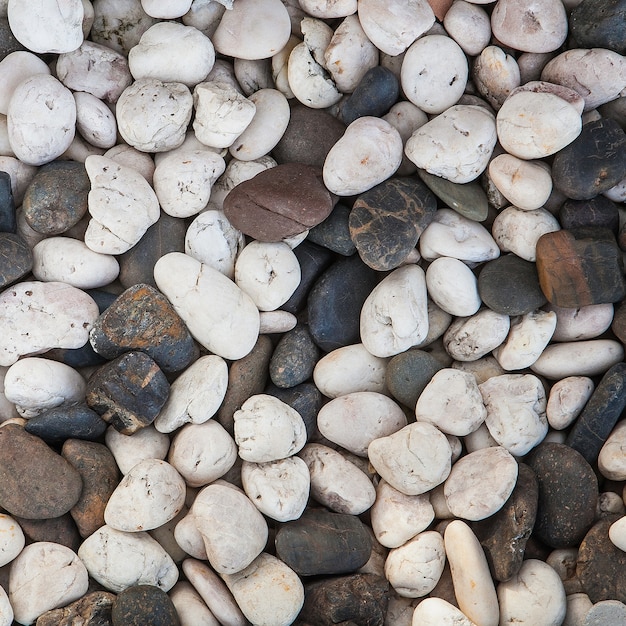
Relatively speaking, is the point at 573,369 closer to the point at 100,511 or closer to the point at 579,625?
the point at 579,625

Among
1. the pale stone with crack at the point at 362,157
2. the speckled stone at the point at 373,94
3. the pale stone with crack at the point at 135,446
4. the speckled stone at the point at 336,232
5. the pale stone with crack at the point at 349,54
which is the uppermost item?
the pale stone with crack at the point at 349,54

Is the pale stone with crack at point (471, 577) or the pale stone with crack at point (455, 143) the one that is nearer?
the pale stone with crack at point (471, 577)

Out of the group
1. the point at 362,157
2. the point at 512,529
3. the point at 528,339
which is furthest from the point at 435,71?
the point at 512,529

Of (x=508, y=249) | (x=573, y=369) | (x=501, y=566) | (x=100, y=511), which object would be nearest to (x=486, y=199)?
(x=508, y=249)

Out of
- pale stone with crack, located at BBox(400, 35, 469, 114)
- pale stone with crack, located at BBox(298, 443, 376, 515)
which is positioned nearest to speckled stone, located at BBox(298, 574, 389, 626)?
pale stone with crack, located at BBox(298, 443, 376, 515)

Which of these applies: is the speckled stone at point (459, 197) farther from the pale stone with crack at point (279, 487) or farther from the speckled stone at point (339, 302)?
the pale stone with crack at point (279, 487)

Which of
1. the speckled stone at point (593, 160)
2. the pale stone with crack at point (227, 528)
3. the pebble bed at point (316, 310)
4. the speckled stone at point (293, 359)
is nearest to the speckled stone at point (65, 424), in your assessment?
the pebble bed at point (316, 310)

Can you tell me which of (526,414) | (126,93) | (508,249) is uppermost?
(126,93)
